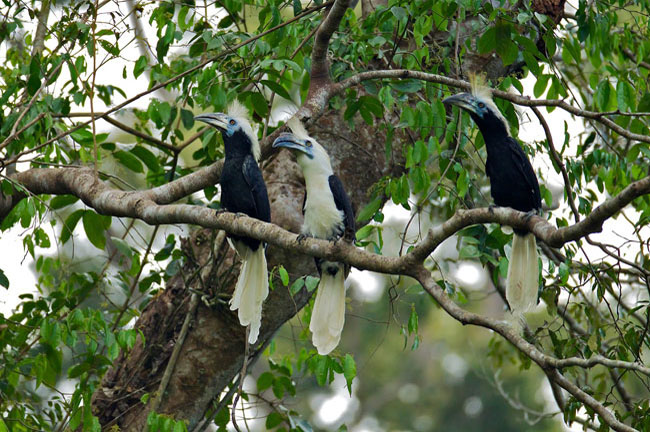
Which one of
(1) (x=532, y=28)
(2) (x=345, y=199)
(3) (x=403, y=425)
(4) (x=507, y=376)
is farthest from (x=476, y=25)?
(3) (x=403, y=425)

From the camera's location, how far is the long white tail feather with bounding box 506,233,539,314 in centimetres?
342

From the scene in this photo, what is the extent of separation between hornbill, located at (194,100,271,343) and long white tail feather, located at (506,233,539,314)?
1183 millimetres

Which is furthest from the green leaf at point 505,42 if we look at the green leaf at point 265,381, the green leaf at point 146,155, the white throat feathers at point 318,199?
the green leaf at point 265,381

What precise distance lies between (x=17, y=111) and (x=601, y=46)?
3.21 meters

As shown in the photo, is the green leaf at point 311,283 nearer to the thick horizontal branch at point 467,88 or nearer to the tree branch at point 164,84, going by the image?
the thick horizontal branch at point 467,88

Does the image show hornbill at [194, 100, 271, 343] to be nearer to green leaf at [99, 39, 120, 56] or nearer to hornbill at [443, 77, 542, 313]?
green leaf at [99, 39, 120, 56]

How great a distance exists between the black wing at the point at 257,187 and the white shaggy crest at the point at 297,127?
0.31m

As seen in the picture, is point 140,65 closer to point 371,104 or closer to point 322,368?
point 371,104

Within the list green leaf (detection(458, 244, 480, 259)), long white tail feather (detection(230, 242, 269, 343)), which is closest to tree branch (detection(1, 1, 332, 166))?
long white tail feather (detection(230, 242, 269, 343))

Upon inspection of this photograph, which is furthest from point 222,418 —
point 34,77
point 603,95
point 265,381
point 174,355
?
point 603,95

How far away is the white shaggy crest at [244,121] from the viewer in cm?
412

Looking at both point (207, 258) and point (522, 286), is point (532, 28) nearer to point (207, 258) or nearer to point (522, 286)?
point (522, 286)

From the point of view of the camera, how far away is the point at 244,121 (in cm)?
415

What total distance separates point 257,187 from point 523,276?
1.37 metres
